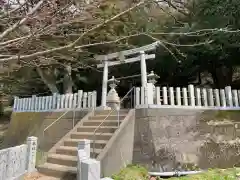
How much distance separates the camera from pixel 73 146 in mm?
7238

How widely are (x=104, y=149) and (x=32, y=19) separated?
4098mm

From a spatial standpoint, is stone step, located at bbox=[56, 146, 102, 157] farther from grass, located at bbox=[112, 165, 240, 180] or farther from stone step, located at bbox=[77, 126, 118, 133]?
grass, located at bbox=[112, 165, 240, 180]

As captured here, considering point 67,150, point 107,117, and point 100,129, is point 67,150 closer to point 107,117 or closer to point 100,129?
point 100,129

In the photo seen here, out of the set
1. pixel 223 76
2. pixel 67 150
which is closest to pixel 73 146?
pixel 67 150

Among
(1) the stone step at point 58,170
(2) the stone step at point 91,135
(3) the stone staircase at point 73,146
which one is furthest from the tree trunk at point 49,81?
(1) the stone step at point 58,170

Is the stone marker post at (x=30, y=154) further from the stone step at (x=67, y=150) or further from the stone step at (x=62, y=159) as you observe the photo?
the stone step at (x=67, y=150)

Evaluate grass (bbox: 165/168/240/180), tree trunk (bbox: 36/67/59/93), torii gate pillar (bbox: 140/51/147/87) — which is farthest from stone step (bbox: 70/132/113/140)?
tree trunk (bbox: 36/67/59/93)

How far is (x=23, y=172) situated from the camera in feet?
19.9

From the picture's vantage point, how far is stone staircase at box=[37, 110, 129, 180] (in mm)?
6211

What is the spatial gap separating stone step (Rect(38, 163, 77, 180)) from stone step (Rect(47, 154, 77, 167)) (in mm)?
134

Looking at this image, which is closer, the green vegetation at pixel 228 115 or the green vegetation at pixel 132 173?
the green vegetation at pixel 132 173

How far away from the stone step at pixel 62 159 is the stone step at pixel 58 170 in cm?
13

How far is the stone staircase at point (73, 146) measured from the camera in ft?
20.4

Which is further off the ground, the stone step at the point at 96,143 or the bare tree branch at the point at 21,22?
the bare tree branch at the point at 21,22
